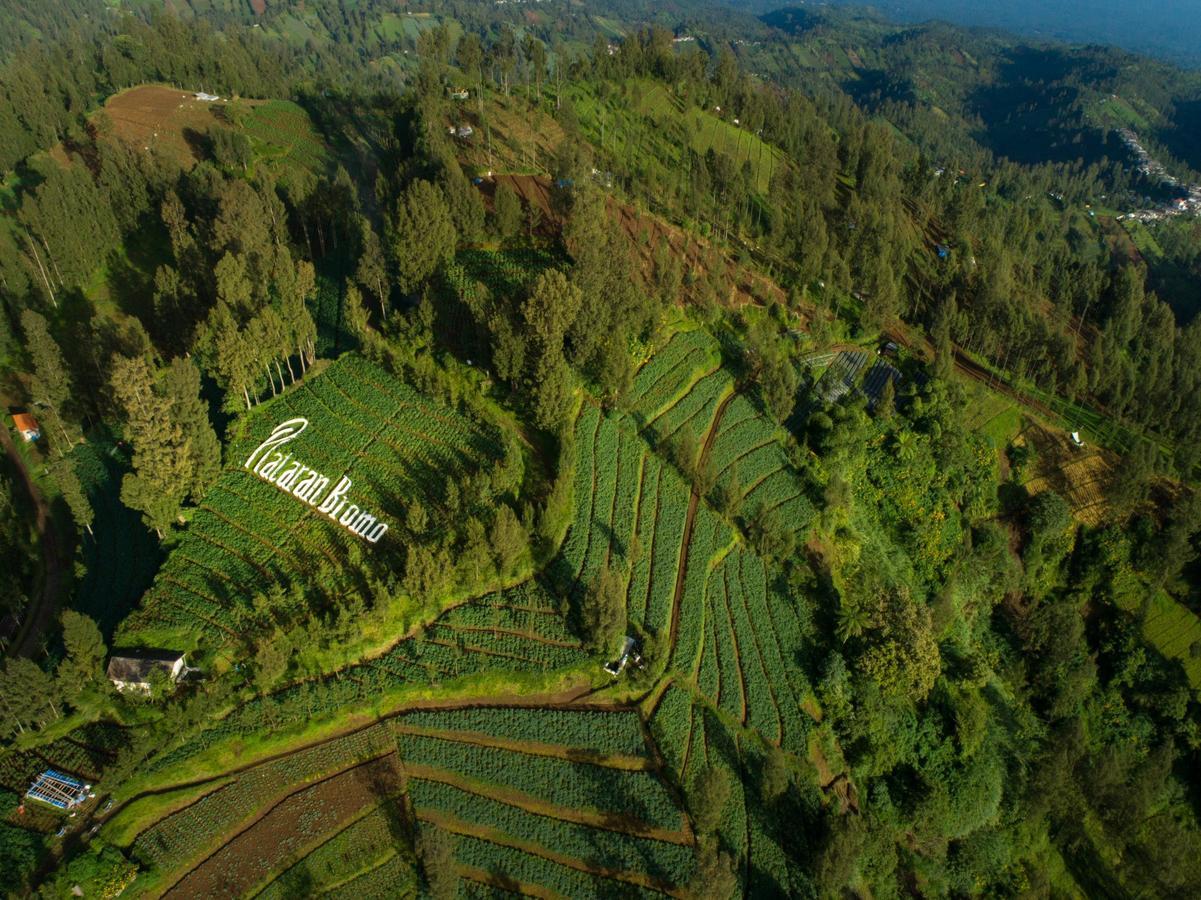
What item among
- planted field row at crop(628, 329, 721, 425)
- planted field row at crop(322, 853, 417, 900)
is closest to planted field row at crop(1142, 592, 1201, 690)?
planted field row at crop(628, 329, 721, 425)

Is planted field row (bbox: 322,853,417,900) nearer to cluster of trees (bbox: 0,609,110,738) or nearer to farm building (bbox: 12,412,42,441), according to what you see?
cluster of trees (bbox: 0,609,110,738)

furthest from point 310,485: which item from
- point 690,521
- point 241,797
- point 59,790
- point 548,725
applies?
point 690,521

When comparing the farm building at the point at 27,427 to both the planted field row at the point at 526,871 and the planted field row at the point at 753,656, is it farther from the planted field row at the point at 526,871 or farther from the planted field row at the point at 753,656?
the planted field row at the point at 753,656

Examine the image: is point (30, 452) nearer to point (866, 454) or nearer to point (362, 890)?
point (362, 890)

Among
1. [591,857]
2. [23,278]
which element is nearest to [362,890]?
[591,857]

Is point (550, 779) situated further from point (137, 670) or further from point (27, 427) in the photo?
point (27, 427)

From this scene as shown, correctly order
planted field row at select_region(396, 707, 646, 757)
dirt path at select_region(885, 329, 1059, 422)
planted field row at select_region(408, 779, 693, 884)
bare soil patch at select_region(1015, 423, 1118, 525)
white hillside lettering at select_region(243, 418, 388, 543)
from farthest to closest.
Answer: dirt path at select_region(885, 329, 1059, 422)
bare soil patch at select_region(1015, 423, 1118, 525)
white hillside lettering at select_region(243, 418, 388, 543)
planted field row at select_region(396, 707, 646, 757)
planted field row at select_region(408, 779, 693, 884)

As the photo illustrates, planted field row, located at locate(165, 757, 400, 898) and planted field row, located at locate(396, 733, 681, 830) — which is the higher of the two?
planted field row, located at locate(165, 757, 400, 898)

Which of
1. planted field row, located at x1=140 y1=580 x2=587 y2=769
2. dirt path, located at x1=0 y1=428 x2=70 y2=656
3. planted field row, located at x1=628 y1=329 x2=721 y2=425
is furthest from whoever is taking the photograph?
planted field row, located at x1=628 y1=329 x2=721 y2=425
